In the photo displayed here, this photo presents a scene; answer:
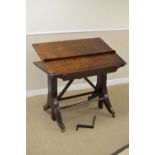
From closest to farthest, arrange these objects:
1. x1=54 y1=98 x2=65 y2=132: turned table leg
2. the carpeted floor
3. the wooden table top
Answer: the carpeted floor
the wooden table top
x1=54 y1=98 x2=65 y2=132: turned table leg

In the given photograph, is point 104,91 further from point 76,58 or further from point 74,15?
point 74,15

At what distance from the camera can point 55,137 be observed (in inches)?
118

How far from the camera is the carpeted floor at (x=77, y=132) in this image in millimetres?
2762

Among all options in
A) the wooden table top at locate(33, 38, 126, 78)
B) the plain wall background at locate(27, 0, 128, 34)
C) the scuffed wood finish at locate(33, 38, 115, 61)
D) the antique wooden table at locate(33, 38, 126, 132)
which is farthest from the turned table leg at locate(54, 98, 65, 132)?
the plain wall background at locate(27, 0, 128, 34)

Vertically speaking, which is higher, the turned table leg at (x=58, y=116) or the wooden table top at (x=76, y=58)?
the wooden table top at (x=76, y=58)

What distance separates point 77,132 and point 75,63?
0.81 metres

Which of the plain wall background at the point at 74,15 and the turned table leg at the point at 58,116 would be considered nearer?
the turned table leg at the point at 58,116

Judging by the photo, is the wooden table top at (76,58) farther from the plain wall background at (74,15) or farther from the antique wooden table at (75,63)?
the plain wall background at (74,15)

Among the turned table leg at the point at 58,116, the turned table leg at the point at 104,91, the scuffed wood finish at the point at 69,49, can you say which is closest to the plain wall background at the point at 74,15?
the scuffed wood finish at the point at 69,49

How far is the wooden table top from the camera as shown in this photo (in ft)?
9.80

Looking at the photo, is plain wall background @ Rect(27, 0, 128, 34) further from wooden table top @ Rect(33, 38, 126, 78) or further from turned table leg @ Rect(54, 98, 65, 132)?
turned table leg @ Rect(54, 98, 65, 132)

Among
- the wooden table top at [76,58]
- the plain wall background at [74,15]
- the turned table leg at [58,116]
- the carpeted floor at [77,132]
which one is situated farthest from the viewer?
the plain wall background at [74,15]

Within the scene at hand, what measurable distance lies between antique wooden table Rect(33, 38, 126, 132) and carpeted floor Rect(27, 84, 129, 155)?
12 cm

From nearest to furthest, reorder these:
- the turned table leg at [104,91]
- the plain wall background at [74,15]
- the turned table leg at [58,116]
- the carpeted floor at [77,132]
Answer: the carpeted floor at [77,132]
the turned table leg at [58,116]
the turned table leg at [104,91]
the plain wall background at [74,15]
